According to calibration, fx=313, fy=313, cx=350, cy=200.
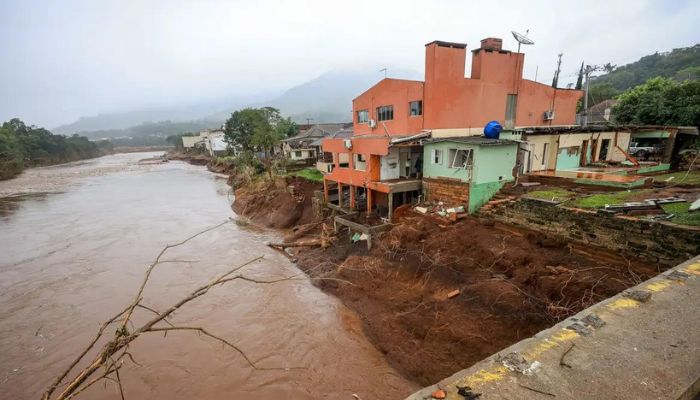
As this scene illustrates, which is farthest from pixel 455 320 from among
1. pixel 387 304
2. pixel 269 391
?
pixel 269 391

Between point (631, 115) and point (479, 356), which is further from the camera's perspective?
point (631, 115)

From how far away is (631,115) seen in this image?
74.3 ft

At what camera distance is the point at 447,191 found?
48.0 ft

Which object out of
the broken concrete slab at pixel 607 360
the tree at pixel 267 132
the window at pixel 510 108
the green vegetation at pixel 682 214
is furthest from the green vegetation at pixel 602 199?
the tree at pixel 267 132

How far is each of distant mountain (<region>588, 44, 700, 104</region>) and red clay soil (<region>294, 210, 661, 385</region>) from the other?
38.3 m

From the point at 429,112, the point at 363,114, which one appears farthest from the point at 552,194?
the point at 363,114

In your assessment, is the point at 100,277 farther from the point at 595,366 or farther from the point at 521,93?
the point at 521,93

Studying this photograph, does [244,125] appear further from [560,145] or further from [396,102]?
[560,145]

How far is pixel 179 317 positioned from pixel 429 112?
15.0 metres

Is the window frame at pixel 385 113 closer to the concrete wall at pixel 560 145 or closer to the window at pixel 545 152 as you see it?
the concrete wall at pixel 560 145

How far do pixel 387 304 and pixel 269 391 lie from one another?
15.0 feet

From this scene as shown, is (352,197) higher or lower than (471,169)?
lower

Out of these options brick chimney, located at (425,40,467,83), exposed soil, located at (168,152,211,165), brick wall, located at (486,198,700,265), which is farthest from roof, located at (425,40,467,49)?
exposed soil, located at (168,152,211,165)

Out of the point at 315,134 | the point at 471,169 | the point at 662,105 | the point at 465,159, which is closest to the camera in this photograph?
the point at 471,169
